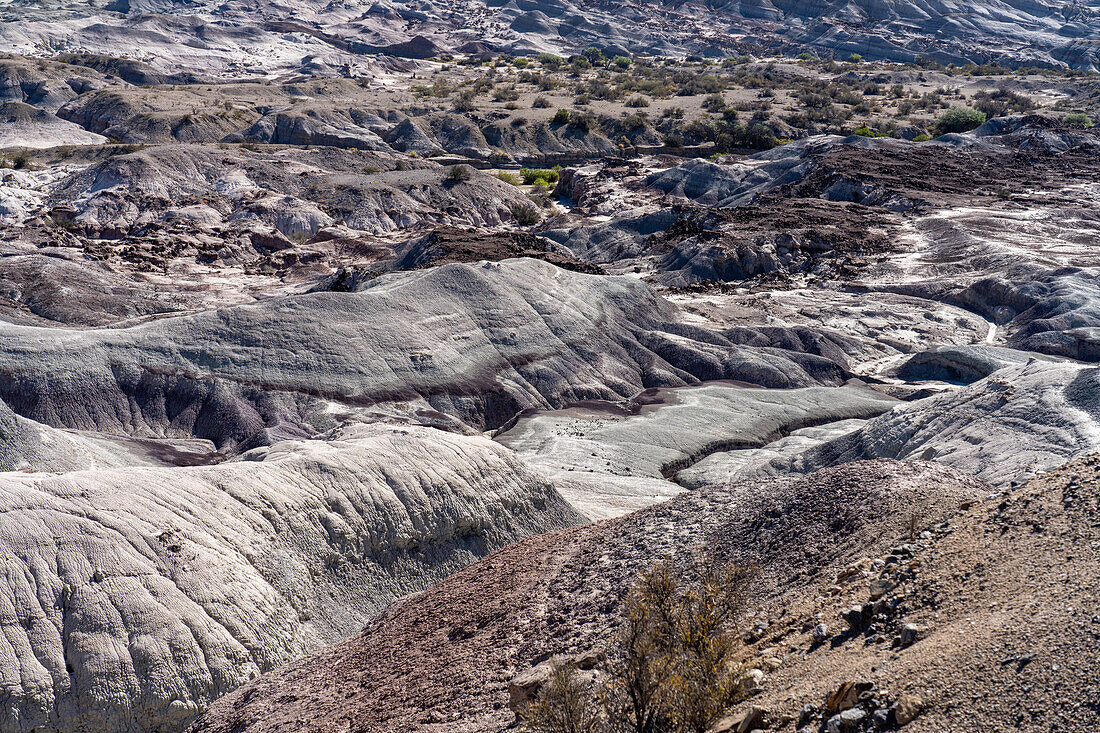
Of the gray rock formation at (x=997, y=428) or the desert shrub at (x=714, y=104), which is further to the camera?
the desert shrub at (x=714, y=104)

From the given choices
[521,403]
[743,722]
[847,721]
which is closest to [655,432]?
[521,403]

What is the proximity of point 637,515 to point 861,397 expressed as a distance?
2171cm

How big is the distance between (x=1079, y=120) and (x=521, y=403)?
3120 inches

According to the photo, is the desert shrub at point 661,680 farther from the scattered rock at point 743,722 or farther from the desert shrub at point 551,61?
the desert shrub at point 551,61

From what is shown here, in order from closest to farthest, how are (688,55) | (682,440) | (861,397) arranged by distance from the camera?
(682,440) → (861,397) → (688,55)

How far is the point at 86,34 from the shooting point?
115 metres

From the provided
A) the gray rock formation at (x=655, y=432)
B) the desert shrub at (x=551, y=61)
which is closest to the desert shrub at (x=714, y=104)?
the desert shrub at (x=551, y=61)

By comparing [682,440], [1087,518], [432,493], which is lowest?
[682,440]

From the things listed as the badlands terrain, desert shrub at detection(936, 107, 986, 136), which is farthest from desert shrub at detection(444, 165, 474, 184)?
desert shrub at detection(936, 107, 986, 136)

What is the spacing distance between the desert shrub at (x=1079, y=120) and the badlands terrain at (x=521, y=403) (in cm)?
48

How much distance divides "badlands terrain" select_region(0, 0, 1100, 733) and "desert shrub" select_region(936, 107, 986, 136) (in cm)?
81

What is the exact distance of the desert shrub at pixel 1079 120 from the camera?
3312 inches

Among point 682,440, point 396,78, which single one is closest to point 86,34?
point 396,78

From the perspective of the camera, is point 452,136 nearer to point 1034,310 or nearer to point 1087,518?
point 1034,310
